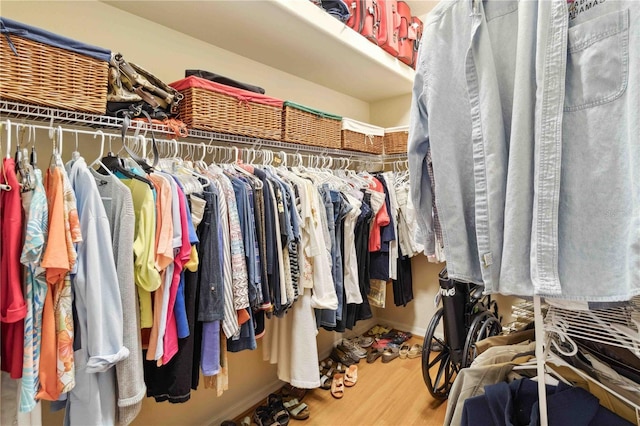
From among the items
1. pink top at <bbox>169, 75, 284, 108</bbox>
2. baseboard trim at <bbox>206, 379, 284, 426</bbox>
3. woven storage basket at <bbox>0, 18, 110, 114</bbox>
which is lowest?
baseboard trim at <bbox>206, 379, 284, 426</bbox>

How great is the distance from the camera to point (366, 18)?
6.88ft

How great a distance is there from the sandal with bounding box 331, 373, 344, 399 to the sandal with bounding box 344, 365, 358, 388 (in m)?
0.04

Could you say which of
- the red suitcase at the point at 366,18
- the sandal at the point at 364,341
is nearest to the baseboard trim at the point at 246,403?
the sandal at the point at 364,341

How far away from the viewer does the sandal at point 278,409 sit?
189 cm

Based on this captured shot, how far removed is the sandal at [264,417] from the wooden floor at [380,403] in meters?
0.10

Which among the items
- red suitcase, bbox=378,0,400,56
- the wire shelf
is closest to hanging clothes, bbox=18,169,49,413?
the wire shelf

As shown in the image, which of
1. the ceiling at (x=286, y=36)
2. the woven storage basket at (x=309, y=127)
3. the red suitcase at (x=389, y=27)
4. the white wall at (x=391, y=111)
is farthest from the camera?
the white wall at (x=391, y=111)

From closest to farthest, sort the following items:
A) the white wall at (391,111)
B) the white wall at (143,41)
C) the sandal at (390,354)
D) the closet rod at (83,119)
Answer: the closet rod at (83,119) → the white wall at (143,41) → the sandal at (390,354) → the white wall at (391,111)

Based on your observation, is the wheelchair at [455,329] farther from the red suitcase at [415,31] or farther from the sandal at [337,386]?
the red suitcase at [415,31]

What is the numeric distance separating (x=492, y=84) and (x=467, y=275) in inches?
16.9

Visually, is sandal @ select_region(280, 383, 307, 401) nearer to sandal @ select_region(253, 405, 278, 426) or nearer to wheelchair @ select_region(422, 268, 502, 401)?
sandal @ select_region(253, 405, 278, 426)

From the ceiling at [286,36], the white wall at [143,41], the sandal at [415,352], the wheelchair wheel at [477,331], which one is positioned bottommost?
the sandal at [415,352]

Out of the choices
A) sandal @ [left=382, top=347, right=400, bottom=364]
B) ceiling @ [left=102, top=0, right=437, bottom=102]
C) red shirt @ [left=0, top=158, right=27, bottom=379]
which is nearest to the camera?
red shirt @ [left=0, top=158, right=27, bottom=379]

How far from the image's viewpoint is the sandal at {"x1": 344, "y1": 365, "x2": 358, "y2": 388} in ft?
7.46
